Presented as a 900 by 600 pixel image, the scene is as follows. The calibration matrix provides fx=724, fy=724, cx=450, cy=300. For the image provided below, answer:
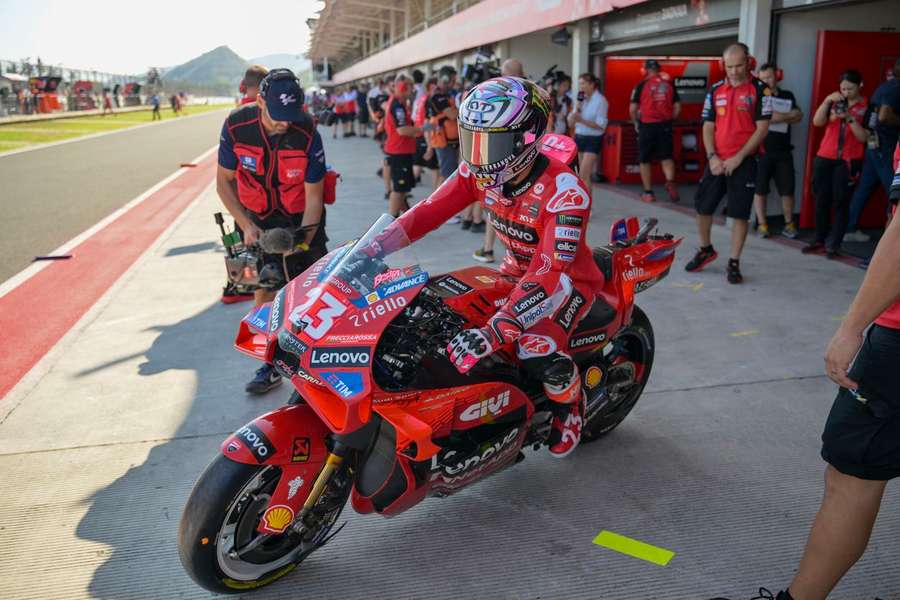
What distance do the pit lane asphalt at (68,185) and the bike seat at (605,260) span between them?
6.49 meters

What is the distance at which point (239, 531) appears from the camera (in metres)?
2.66

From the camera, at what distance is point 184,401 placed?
4.44 meters

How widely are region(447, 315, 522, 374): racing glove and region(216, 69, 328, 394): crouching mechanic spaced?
2.17 metres

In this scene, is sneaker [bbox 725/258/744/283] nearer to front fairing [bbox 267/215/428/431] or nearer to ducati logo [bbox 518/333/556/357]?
ducati logo [bbox 518/333/556/357]

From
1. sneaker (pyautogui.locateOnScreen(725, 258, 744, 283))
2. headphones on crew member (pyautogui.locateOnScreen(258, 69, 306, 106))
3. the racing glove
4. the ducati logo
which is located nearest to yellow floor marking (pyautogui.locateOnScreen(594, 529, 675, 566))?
the ducati logo

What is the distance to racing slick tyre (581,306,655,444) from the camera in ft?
12.3

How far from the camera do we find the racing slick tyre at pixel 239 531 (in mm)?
2514

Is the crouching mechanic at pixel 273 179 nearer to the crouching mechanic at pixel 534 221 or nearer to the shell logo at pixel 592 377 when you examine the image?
the crouching mechanic at pixel 534 221

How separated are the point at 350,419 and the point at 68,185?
14106 mm

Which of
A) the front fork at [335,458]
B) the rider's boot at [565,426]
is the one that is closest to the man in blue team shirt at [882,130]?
the rider's boot at [565,426]

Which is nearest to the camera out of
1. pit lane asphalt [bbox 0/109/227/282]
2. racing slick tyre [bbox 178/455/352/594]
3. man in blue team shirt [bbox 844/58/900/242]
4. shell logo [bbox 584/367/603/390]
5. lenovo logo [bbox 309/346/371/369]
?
lenovo logo [bbox 309/346/371/369]

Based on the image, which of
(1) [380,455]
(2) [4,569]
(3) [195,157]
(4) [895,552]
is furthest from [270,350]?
(3) [195,157]

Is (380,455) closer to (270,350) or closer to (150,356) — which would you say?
(270,350)

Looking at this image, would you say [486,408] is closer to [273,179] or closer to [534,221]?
[534,221]
